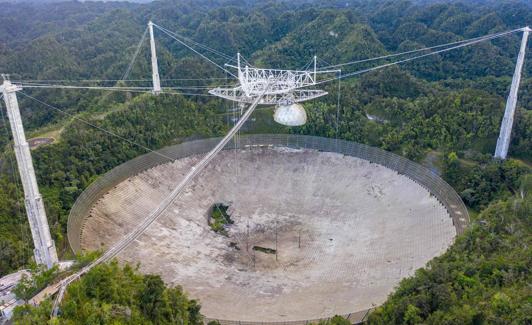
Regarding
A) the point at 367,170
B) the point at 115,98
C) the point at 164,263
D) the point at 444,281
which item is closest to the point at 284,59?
the point at 115,98

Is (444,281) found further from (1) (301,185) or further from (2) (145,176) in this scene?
(2) (145,176)

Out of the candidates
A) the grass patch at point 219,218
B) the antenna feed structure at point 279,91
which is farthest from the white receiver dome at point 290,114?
the grass patch at point 219,218

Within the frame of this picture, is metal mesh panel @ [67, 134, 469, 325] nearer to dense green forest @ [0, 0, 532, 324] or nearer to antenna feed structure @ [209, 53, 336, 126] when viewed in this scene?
dense green forest @ [0, 0, 532, 324]

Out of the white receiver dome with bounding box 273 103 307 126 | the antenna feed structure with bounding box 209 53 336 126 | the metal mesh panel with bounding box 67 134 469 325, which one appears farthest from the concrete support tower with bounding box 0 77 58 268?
the white receiver dome with bounding box 273 103 307 126

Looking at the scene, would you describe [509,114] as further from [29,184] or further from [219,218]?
[29,184]

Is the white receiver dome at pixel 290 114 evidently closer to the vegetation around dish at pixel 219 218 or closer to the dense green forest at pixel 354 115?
the dense green forest at pixel 354 115
